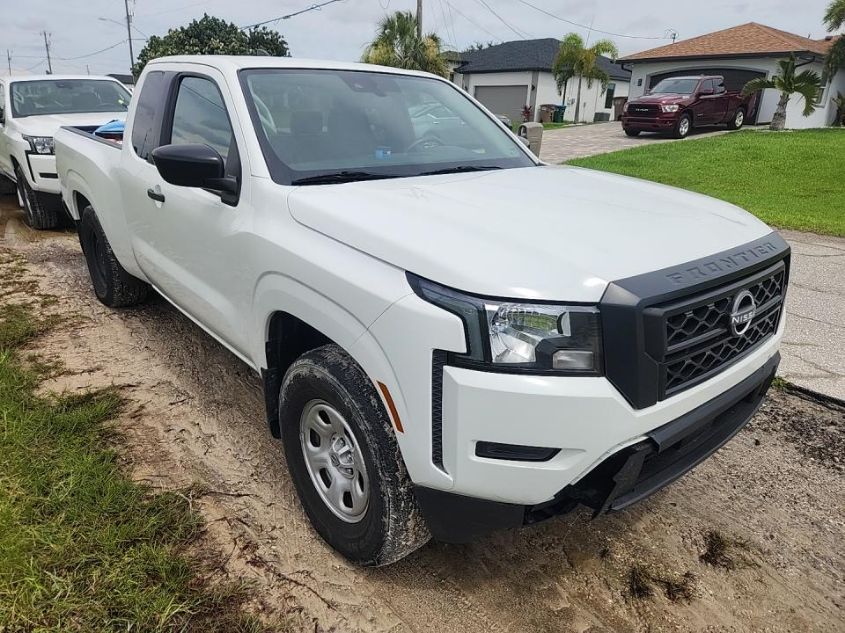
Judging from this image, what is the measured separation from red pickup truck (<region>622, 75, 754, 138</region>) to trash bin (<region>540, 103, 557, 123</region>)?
631 inches

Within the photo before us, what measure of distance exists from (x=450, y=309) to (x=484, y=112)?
7.87ft

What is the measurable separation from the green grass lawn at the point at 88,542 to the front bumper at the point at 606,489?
0.80 m

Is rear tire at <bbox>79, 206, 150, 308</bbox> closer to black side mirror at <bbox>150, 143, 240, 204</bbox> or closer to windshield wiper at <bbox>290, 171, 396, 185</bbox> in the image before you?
black side mirror at <bbox>150, 143, 240, 204</bbox>

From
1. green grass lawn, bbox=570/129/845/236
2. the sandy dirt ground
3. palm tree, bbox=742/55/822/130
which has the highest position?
palm tree, bbox=742/55/822/130

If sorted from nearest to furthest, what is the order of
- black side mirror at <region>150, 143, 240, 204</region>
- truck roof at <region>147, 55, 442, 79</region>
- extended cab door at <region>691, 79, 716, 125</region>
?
black side mirror at <region>150, 143, 240, 204</region>, truck roof at <region>147, 55, 442, 79</region>, extended cab door at <region>691, 79, 716, 125</region>

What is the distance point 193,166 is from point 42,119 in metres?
6.93

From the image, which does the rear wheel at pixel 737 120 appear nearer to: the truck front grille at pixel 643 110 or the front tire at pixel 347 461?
the truck front grille at pixel 643 110

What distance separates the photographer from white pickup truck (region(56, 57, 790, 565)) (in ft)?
5.97

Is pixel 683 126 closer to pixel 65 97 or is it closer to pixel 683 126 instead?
pixel 683 126

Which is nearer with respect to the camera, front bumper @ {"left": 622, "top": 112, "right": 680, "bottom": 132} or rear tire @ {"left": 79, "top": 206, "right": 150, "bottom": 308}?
rear tire @ {"left": 79, "top": 206, "right": 150, "bottom": 308}

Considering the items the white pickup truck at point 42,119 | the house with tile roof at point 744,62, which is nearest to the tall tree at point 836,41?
the house with tile roof at point 744,62

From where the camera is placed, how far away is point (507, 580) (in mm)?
2459

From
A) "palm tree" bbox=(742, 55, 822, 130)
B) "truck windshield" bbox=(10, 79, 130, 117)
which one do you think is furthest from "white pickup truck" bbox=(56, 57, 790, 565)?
"palm tree" bbox=(742, 55, 822, 130)

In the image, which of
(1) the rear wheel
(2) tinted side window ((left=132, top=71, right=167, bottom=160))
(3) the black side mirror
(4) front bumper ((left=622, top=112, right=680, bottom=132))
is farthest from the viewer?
(1) the rear wheel
